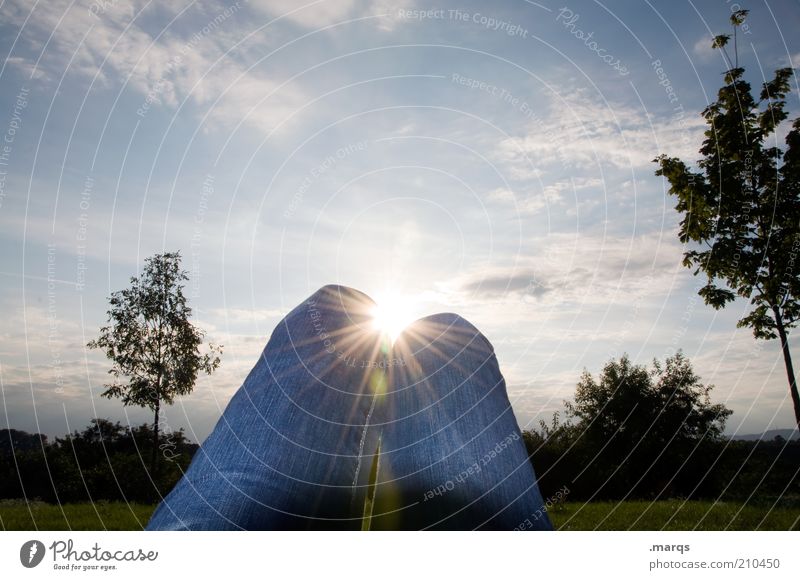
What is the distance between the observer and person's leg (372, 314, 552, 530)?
3066mm

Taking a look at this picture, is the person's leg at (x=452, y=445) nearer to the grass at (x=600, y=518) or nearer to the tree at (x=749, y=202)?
the grass at (x=600, y=518)

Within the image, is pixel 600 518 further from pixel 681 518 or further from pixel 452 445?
pixel 452 445

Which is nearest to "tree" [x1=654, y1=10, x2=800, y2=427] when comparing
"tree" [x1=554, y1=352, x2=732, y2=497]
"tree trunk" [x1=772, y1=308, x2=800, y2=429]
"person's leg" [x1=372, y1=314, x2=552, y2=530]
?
"tree trunk" [x1=772, y1=308, x2=800, y2=429]

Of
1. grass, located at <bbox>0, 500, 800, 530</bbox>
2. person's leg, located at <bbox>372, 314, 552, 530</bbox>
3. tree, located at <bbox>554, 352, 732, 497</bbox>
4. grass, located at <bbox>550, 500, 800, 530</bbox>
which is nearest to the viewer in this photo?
person's leg, located at <bbox>372, 314, 552, 530</bbox>

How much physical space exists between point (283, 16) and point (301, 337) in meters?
2.67

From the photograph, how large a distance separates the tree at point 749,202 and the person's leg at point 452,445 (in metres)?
9.46

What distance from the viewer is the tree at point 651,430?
18.6m

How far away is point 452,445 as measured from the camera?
3174 millimetres

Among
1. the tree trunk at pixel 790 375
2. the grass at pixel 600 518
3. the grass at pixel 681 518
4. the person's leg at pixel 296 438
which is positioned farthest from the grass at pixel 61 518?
the tree trunk at pixel 790 375

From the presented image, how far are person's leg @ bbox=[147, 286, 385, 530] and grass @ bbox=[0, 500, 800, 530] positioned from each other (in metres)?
6.03

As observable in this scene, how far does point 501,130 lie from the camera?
4.84 metres

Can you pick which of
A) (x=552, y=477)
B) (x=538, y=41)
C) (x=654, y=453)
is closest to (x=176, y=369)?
(x=552, y=477)

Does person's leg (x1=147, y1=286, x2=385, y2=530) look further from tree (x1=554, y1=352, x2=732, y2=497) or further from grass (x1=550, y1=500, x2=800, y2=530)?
tree (x1=554, y1=352, x2=732, y2=497)

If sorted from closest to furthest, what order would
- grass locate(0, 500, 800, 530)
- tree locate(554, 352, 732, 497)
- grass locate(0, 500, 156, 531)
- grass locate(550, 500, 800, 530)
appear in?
grass locate(550, 500, 800, 530) < grass locate(0, 500, 800, 530) < grass locate(0, 500, 156, 531) < tree locate(554, 352, 732, 497)
